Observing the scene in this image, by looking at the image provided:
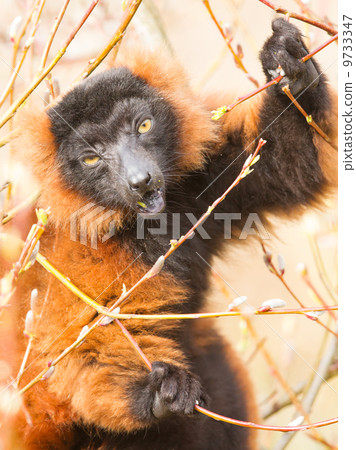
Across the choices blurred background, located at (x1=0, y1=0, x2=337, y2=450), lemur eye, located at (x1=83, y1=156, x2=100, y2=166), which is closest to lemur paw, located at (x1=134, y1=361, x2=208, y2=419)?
blurred background, located at (x1=0, y1=0, x2=337, y2=450)

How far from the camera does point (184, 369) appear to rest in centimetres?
400

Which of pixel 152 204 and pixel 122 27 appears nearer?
pixel 122 27

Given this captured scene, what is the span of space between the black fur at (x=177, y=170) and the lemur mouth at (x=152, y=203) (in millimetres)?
25

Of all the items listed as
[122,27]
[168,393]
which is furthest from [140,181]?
[168,393]

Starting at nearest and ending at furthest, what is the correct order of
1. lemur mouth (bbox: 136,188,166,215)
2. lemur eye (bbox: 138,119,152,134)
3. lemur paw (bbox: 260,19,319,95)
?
1. lemur paw (bbox: 260,19,319,95)
2. lemur mouth (bbox: 136,188,166,215)
3. lemur eye (bbox: 138,119,152,134)

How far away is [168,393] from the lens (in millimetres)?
3635

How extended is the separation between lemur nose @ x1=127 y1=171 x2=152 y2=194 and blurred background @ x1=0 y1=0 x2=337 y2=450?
0.81 m

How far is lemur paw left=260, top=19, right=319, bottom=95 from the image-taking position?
12.4 ft

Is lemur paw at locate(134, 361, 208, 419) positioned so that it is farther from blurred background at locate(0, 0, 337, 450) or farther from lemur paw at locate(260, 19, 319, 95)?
lemur paw at locate(260, 19, 319, 95)

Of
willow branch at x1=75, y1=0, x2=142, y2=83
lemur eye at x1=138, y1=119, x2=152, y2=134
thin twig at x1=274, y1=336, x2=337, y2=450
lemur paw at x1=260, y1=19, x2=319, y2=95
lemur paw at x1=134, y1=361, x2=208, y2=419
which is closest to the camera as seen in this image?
willow branch at x1=75, y1=0, x2=142, y2=83

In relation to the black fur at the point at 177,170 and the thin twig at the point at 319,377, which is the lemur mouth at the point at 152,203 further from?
the thin twig at the point at 319,377

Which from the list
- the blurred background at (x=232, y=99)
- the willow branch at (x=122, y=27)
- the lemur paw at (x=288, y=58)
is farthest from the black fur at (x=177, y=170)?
the willow branch at (x=122, y=27)

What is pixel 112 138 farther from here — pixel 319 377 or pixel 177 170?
pixel 319 377

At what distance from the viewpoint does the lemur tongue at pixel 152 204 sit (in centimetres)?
390
